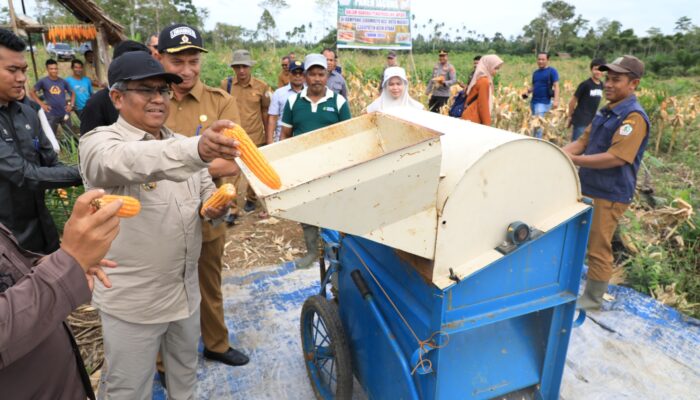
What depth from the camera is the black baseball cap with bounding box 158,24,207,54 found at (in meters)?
2.78

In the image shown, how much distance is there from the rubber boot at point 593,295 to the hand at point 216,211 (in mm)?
3516

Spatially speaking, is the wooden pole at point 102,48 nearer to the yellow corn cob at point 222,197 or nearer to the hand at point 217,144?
the yellow corn cob at point 222,197

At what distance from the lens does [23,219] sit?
3.14 meters

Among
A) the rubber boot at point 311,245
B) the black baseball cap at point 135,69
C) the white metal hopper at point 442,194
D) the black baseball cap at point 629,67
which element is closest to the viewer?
the white metal hopper at point 442,194

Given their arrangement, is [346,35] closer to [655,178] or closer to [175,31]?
[655,178]

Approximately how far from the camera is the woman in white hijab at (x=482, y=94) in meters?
5.69

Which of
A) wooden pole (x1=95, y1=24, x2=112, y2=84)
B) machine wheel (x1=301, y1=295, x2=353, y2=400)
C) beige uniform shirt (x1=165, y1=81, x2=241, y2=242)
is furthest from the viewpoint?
wooden pole (x1=95, y1=24, x2=112, y2=84)

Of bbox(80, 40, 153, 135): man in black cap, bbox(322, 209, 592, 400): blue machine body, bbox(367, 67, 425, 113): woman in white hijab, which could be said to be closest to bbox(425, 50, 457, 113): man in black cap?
bbox(367, 67, 425, 113): woman in white hijab

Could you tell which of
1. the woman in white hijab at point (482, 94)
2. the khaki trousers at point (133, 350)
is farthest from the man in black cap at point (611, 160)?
the khaki trousers at point (133, 350)

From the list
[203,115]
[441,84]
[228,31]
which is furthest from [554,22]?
[203,115]

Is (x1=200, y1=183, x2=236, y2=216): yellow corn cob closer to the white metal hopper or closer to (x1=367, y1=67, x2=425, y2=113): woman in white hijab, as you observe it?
the white metal hopper

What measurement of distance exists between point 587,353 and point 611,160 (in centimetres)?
166

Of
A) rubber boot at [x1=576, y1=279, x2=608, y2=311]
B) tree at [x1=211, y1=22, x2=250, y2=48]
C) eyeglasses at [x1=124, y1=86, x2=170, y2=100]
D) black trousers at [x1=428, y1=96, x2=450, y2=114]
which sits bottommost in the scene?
rubber boot at [x1=576, y1=279, x2=608, y2=311]

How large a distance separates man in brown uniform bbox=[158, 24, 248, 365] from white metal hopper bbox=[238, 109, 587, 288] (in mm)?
1015
